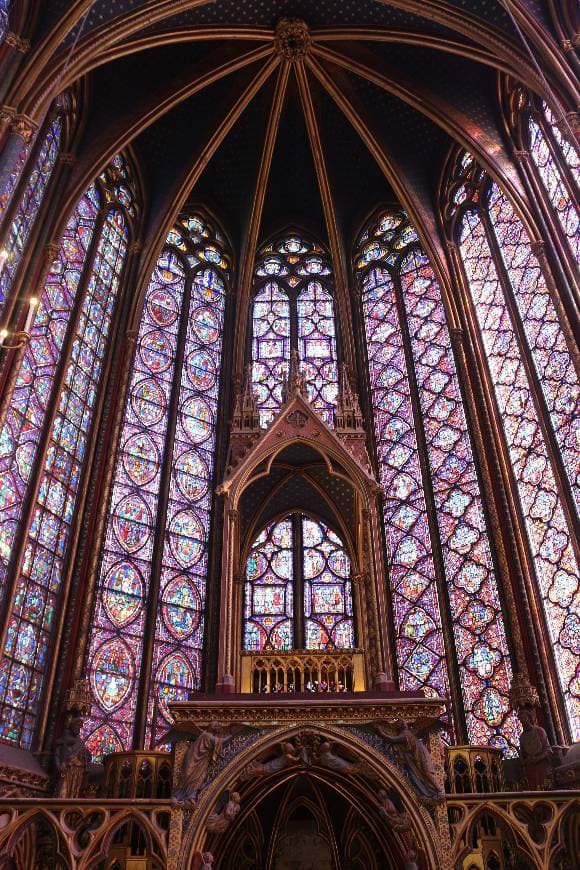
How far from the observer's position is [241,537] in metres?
12.9

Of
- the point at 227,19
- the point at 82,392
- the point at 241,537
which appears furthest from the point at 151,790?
the point at 227,19

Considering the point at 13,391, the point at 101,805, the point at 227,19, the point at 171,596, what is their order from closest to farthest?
1. the point at 101,805
2. the point at 13,391
3. the point at 171,596
4. the point at 227,19

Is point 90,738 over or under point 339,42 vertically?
under

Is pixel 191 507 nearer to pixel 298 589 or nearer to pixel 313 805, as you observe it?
pixel 298 589

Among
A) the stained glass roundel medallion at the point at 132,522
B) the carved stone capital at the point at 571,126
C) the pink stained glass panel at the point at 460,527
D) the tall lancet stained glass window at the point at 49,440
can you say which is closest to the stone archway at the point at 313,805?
the pink stained glass panel at the point at 460,527

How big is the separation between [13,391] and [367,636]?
575cm

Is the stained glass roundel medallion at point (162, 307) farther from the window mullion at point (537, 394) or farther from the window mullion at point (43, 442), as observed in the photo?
the window mullion at point (537, 394)

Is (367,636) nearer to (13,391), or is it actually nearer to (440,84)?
(13,391)

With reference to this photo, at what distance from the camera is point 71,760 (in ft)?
31.9

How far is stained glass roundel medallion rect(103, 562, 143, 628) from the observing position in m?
11.9

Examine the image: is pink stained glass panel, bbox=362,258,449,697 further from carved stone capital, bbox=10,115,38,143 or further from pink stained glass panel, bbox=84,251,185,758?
carved stone capital, bbox=10,115,38,143

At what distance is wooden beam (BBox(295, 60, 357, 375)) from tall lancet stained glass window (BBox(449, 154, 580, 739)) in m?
2.39

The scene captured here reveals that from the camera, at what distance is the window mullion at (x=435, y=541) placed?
11.3 m

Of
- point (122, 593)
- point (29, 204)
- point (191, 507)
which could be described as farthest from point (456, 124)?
point (122, 593)
